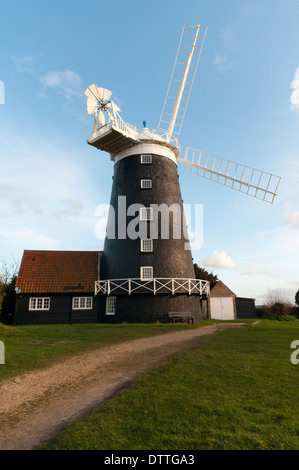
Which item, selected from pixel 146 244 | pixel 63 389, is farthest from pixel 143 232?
pixel 63 389

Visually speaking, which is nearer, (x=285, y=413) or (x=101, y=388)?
(x=285, y=413)

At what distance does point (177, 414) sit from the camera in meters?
5.77

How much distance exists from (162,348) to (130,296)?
10317 millimetres

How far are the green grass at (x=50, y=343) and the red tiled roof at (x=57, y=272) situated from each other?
21.7 ft

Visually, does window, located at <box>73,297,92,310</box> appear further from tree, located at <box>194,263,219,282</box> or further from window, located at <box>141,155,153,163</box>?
tree, located at <box>194,263,219,282</box>

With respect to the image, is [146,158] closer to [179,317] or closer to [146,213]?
[146,213]

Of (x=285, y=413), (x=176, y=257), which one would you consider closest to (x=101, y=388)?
(x=285, y=413)

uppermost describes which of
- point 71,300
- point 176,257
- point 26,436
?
point 176,257

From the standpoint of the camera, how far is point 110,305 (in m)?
24.4

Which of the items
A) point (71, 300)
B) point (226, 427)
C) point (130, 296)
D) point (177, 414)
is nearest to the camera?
point (226, 427)

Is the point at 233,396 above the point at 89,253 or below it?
below

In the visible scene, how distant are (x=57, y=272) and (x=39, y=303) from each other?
301 centimetres

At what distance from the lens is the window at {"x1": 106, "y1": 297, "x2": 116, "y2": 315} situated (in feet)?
79.4
